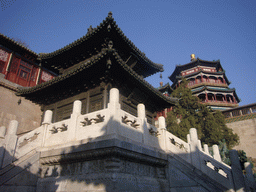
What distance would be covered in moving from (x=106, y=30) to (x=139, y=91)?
3792 mm

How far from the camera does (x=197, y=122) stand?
59.2ft

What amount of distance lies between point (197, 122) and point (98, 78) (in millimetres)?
11969

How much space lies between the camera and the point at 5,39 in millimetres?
13398

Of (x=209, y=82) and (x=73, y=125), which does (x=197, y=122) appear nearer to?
(x=73, y=125)

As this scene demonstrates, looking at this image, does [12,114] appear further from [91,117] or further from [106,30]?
[91,117]

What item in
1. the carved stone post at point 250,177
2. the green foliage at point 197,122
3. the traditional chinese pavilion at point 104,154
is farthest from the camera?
the green foliage at point 197,122

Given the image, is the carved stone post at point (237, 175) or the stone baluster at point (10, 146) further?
the carved stone post at point (237, 175)

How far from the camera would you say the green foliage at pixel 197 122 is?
17.1m

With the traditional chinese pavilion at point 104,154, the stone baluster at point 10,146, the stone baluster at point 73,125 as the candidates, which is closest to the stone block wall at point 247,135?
the traditional chinese pavilion at point 104,154

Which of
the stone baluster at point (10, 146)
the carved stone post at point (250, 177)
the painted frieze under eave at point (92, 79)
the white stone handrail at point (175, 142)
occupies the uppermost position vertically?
the painted frieze under eave at point (92, 79)

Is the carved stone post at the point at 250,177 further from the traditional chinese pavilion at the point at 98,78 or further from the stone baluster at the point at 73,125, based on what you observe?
the stone baluster at the point at 73,125

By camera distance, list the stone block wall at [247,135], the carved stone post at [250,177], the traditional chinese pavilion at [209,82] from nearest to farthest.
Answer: the carved stone post at [250,177], the stone block wall at [247,135], the traditional chinese pavilion at [209,82]

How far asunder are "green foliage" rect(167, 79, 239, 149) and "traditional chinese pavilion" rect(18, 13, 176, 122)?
523 centimetres

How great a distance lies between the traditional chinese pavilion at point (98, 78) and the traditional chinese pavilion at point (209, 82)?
2343cm
